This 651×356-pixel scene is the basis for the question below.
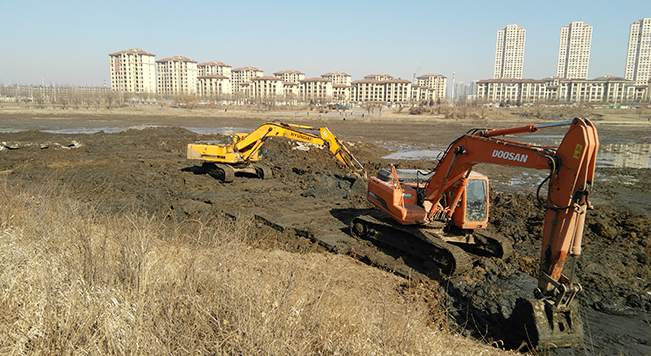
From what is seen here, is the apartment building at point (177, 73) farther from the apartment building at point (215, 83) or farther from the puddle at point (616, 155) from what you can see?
the puddle at point (616, 155)

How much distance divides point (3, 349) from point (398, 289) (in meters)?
5.87

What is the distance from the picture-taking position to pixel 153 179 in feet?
A: 52.4

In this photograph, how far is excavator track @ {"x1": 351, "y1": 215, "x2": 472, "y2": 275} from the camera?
27.2 ft

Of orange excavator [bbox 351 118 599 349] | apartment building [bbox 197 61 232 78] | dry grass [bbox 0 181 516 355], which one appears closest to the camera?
dry grass [bbox 0 181 516 355]

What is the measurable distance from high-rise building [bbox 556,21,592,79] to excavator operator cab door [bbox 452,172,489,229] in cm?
21329

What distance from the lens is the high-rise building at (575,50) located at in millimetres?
185000

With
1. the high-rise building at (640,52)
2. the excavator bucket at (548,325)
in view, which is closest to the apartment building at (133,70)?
the excavator bucket at (548,325)

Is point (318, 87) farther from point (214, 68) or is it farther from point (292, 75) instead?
point (214, 68)

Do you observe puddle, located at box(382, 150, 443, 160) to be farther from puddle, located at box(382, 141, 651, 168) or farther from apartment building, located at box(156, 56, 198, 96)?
apartment building, located at box(156, 56, 198, 96)

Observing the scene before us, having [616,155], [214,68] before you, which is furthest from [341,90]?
[616,155]

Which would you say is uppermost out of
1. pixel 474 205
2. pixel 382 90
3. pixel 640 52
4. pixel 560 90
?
pixel 640 52

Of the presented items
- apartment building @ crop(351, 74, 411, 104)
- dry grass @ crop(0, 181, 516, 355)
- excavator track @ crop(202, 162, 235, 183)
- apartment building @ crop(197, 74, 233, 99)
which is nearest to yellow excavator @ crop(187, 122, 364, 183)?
excavator track @ crop(202, 162, 235, 183)

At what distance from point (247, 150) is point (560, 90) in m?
152

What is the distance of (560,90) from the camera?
14100cm
